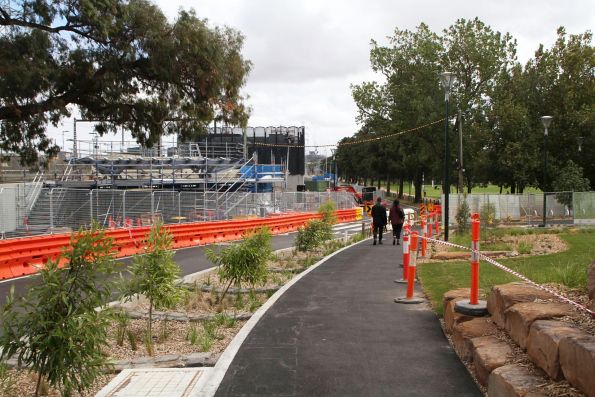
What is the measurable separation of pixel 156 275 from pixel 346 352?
270cm

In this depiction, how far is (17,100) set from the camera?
18.9 meters

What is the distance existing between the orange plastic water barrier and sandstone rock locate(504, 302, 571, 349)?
3.94m

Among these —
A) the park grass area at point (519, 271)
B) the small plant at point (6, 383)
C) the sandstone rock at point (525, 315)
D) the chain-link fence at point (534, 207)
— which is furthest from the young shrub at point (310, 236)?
the small plant at point (6, 383)

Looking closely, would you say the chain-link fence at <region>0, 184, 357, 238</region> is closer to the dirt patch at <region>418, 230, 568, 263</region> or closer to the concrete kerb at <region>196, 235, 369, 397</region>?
the dirt patch at <region>418, 230, 568, 263</region>

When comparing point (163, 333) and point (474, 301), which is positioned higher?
point (474, 301)

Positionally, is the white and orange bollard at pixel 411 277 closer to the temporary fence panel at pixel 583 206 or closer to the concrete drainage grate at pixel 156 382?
the concrete drainage grate at pixel 156 382

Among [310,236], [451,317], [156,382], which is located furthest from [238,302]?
[310,236]

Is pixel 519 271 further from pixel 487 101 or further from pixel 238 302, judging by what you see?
pixel 487 101

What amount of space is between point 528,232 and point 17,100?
17.6 m

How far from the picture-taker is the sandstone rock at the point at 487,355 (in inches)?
205

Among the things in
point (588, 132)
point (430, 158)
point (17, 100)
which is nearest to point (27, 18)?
point (17, 100)

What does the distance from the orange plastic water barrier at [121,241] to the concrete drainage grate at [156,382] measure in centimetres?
128

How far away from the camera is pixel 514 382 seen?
4496 millimetres

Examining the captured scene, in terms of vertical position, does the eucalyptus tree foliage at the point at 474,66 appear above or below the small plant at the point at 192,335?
above
